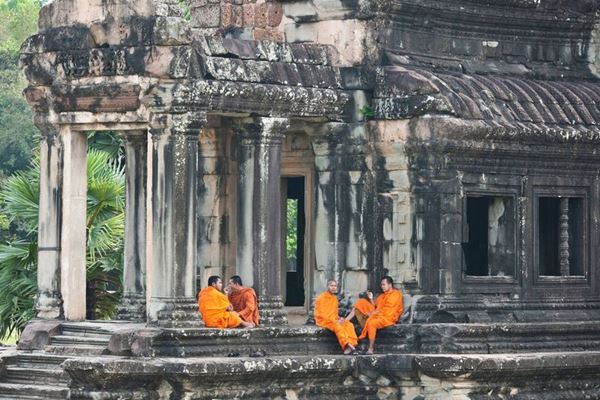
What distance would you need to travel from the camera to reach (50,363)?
22625 millimetres

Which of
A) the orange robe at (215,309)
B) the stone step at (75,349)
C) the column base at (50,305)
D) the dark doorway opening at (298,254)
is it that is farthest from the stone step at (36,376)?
the dark doorway opening at (298,254)

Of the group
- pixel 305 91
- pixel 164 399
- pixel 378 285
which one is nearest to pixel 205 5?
pixel 305 91

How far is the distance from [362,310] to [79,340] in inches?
122

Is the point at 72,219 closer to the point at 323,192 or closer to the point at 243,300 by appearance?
the point at 243,300

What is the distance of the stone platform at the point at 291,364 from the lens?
21359 mm

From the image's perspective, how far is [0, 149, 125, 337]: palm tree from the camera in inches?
1056

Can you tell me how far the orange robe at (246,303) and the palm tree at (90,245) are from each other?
4.12 meters

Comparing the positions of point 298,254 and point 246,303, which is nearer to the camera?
point 246,303

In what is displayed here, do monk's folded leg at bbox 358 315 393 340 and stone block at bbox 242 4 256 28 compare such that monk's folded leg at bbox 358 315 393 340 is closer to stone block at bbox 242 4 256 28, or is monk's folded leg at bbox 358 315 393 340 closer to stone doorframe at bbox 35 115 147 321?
stone doorframe at bbox 35 115 147 321

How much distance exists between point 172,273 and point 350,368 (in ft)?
7.52

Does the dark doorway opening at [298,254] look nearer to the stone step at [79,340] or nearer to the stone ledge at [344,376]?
the stone ledge at [344,376]

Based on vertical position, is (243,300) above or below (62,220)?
below

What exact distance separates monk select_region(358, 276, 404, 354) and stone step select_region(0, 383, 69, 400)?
133 inches

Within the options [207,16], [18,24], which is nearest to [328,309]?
[207,16]
